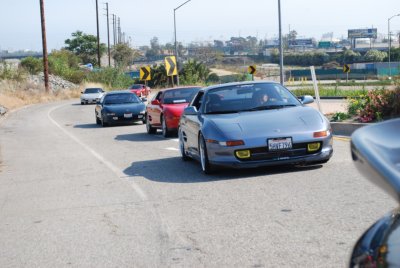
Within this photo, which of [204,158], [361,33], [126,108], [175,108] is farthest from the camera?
[361,33]

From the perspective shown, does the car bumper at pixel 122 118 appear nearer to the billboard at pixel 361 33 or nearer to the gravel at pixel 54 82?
the gravel at pixel 54 82

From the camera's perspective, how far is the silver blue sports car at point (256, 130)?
10.2 m

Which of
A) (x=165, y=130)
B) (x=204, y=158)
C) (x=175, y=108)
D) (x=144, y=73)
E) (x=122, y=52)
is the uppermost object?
(x=122, y=52)

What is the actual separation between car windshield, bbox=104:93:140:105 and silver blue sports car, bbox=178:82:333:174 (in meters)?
15.0

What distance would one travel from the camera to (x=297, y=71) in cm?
9606

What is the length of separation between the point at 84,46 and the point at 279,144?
12854cm

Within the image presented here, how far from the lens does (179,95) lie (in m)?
19.9

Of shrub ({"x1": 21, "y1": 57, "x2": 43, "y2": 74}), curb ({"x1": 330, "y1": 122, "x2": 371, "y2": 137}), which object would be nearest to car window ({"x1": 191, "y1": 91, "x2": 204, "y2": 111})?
curb ({"x1": 330, "y1": 122, "x2": 371, "y2": 137})

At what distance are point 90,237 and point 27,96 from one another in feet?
177

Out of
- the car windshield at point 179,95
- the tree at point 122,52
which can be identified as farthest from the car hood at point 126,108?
the tree at point 122,52

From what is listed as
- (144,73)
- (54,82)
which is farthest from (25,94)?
(144,73)

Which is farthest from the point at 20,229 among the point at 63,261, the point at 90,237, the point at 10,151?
the point at 10,151

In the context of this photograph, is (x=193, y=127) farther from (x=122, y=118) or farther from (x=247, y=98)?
(x=122, y=118)

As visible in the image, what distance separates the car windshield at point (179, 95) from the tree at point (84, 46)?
116m
